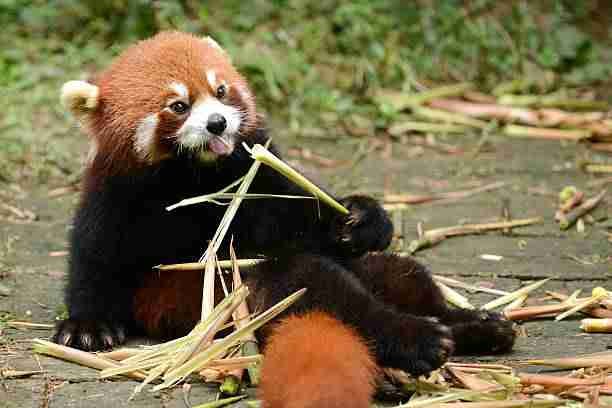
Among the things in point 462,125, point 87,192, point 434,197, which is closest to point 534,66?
point 462,125

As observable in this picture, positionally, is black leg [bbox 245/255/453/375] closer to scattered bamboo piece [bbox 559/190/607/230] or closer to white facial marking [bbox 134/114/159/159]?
white facial marking [bbox 134/114/159/159]

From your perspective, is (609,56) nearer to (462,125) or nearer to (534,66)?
(534,66)

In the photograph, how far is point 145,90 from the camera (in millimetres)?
3514

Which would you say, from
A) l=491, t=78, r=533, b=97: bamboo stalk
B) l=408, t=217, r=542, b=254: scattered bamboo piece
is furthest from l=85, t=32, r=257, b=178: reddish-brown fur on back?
l=491, t=78, r=533, b=97: bamboo stalk

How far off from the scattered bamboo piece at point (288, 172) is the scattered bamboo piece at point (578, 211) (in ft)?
5.62

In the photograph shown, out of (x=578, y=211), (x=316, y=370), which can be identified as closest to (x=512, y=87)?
(x=578, y=211)

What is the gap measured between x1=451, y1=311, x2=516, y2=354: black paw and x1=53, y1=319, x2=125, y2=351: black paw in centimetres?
117

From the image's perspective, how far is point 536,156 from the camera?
589 cm

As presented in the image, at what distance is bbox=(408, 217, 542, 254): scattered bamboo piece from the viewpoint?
4.57m

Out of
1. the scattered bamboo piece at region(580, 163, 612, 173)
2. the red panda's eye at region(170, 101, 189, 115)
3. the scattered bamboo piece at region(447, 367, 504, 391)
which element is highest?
the red panda's eye at region(170, 101, 189, 115)

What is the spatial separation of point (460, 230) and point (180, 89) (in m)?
1.78

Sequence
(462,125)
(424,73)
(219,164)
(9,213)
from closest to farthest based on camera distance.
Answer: (219,164), (9,213), (462,125), (424,73)

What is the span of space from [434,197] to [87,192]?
2225 millimetres

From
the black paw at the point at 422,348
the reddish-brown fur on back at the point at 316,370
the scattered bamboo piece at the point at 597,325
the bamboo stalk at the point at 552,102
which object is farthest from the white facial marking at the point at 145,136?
the bamboo stalk at the point at 552,102
